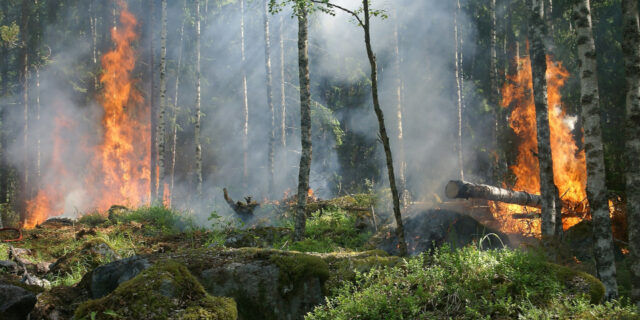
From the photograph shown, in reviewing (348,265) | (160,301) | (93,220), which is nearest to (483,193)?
(348,265)

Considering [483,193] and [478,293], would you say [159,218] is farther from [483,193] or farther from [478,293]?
[478,293]

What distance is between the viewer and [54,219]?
619 inches

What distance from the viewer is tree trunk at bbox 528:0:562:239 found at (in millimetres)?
9477

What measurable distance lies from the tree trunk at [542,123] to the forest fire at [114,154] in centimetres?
2085

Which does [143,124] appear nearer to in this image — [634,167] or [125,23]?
[125,23]

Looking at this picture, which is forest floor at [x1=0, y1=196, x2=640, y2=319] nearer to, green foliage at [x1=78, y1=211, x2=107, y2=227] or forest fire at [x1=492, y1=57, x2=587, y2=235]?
forest fire at [x1=492, y1=57, x2=587, y2=235]

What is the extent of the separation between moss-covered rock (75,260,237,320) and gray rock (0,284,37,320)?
1.18 metres

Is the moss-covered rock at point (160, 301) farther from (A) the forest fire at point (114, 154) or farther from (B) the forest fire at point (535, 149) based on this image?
(A) the forest fire at point (114, 154)

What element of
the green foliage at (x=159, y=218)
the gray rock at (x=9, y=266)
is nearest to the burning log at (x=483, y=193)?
the green foliage at (x=159, y=218)

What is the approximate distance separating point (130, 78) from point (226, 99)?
23.9ft

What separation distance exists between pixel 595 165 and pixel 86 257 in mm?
9520

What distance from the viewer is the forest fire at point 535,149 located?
1275 centimetres

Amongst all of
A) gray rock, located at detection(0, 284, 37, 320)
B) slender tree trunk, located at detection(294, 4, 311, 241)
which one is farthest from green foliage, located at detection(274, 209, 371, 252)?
gray rock, located at detection(0, 284, 37, 320)

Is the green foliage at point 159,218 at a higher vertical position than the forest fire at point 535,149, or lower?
lower
